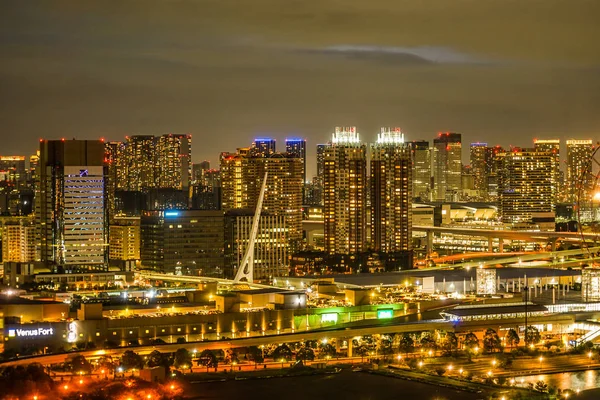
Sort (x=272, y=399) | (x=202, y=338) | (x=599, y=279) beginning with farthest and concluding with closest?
1. (x=599, y=279)
2. (x=202, y=338)
3. (x=272, y=399)

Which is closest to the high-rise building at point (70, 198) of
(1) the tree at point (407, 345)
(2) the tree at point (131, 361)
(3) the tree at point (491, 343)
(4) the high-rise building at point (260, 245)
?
(4) the high-rise building at point (260, 245)

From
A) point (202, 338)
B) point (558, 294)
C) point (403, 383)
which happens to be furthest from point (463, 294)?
point (403, 383)

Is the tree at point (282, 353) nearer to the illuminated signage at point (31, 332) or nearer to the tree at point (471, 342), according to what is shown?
the tree at point (471, 342)

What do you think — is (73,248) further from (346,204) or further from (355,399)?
(355,399)

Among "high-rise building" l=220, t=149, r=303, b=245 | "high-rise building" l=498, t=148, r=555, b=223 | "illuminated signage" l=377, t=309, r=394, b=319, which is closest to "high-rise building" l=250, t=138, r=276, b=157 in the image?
"high-rise building" l=220, t=149, r=303, b=245

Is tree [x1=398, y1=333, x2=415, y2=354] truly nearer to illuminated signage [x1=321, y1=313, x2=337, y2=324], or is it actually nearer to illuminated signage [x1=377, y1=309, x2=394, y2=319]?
illuminated signage [x1=321, y1=313, x2=337, y2=324]
